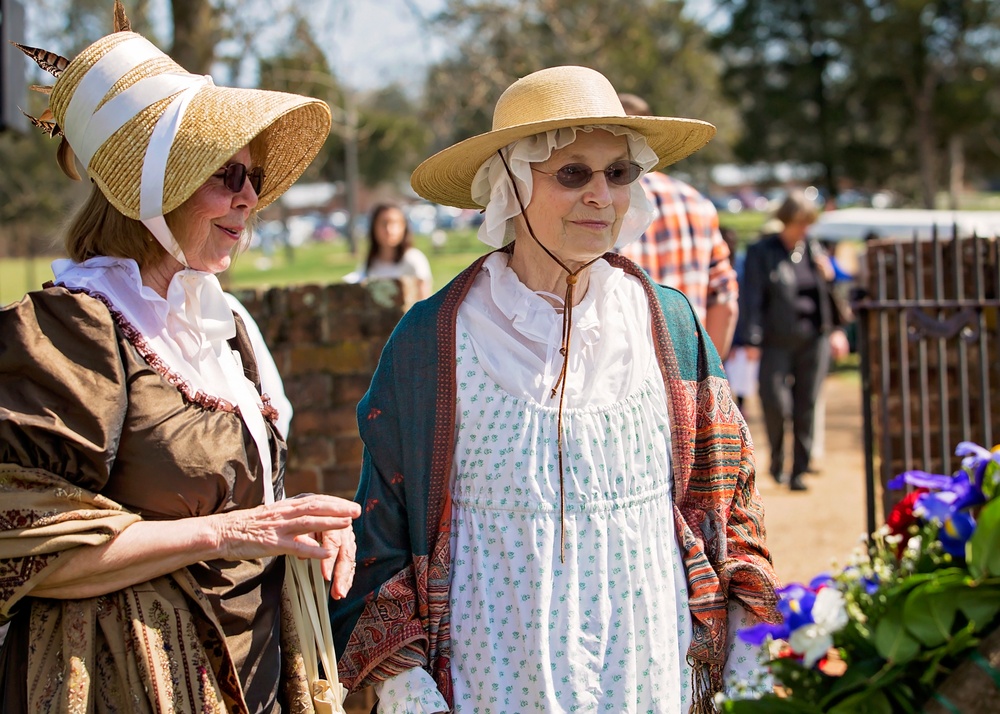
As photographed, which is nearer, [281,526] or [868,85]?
[281,526]

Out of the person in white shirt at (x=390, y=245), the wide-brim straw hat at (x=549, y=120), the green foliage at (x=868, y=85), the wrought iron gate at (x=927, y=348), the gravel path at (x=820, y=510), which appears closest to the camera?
the wide-brim straw hat at (x=549, y=120)

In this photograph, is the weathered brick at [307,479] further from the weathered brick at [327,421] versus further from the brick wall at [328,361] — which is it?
the weathered brick at [327,421]

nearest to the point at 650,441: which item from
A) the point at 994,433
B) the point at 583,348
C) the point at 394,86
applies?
the point at 583,348

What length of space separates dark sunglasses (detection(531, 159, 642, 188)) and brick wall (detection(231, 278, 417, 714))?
5.86 feet

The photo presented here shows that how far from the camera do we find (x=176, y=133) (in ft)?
6.86

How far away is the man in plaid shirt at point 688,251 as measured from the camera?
13.0 feet

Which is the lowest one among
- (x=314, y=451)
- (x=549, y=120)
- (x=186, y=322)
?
(x=314, y=451)

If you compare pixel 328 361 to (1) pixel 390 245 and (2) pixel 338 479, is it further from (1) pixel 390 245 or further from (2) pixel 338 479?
(1) pixel 390 245

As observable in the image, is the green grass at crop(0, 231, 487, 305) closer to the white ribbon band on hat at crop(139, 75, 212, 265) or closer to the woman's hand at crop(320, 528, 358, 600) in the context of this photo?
the white ribbon band on hat at crop(139, 75, 212, 265)

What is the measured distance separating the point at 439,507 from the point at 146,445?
1.98 ft

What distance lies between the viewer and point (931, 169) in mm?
31984

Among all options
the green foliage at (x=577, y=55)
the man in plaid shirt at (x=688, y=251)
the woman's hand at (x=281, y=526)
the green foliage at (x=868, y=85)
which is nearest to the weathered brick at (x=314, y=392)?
the man in plaid shirt at (x=688, y=251)

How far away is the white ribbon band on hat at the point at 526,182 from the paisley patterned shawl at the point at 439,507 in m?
0.19

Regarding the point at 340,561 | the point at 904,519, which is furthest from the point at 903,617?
the point at 340,561
